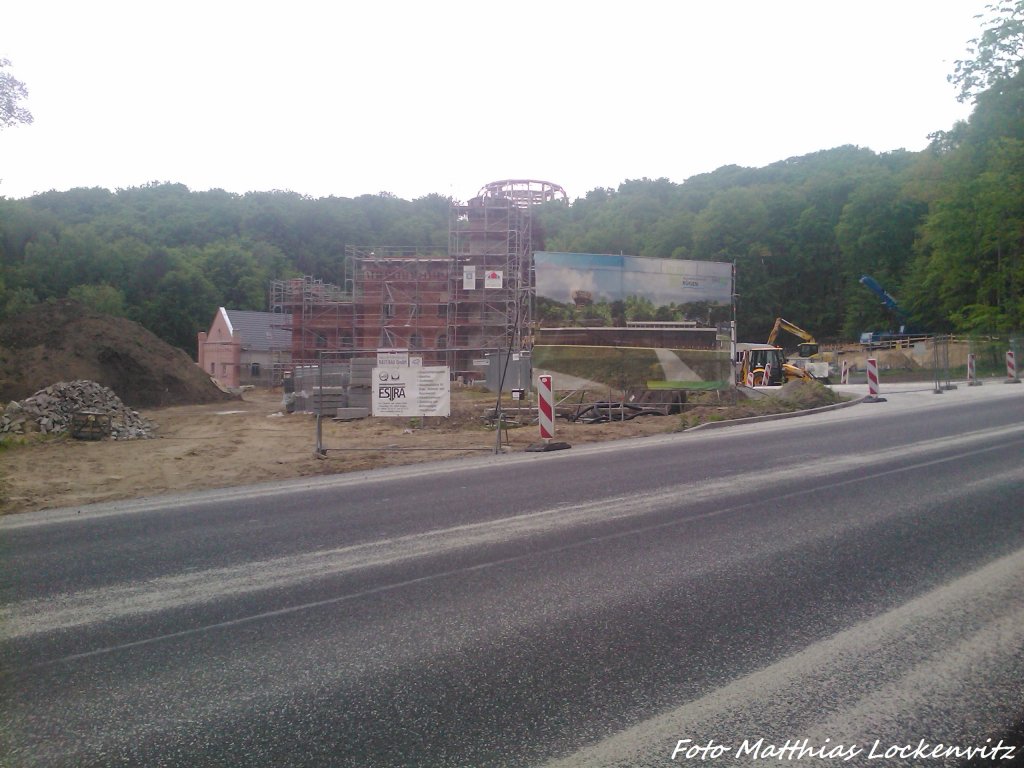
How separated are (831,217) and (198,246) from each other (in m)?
74.1

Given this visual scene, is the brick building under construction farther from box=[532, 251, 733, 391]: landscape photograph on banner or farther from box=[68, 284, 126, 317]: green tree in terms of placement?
box=[68, 284, 126, 317]: green tree

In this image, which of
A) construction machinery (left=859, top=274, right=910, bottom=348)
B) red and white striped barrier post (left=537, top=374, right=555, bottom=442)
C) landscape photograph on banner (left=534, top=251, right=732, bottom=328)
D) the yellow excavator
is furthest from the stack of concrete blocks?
construction machinery (left=859, top=274, right=910, bottom=348)

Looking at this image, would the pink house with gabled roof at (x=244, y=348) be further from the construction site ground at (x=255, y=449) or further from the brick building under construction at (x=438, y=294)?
the construction site ground at (x=255, y=449)

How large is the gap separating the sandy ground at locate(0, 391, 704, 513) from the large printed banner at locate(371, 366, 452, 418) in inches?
36.2

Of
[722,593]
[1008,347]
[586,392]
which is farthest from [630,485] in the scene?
[1008,347]

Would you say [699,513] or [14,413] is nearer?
[699,513]

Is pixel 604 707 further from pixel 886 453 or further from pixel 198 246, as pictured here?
pixel 198 246

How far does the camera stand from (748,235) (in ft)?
262

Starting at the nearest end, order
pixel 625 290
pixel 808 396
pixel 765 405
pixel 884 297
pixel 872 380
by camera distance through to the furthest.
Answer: pixel 765 405
pixel 808 396
pixel 872 380
pixel 625 290
pixel 884 297

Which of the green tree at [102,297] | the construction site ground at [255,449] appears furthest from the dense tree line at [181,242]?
the construction site ground at [255,449]

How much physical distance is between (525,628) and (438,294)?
51917mm

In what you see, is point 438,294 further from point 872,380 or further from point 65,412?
point 872,380

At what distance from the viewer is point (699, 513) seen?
8695 millimetres

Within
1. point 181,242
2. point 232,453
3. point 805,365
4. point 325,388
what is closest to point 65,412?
point 325,388
